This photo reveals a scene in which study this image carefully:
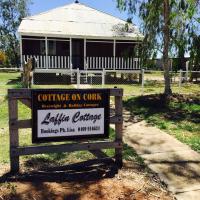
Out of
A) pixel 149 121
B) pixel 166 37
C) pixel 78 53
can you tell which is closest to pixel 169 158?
pixel 149 121

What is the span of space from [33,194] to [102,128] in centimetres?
159

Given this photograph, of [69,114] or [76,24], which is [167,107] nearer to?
[69,114]

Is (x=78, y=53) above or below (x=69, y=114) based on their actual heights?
above

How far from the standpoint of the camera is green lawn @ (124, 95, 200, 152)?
850cm

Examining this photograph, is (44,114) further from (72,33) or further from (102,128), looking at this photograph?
(72,33)

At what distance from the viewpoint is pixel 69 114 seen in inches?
220

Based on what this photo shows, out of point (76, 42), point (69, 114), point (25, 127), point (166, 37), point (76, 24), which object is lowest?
point (25, 127)

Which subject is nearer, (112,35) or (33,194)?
(33,194)

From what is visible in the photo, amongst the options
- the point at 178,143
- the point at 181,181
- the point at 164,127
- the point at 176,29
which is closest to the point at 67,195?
the point at 181,181

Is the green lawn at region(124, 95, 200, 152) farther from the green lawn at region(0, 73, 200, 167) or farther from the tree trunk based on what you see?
the tree trunk

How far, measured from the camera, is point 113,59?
2344cm

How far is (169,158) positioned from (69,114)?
218 cm

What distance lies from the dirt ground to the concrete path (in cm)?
22

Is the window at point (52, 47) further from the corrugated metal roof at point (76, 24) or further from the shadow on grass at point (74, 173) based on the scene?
the shadow on grass at point (74, 173)
